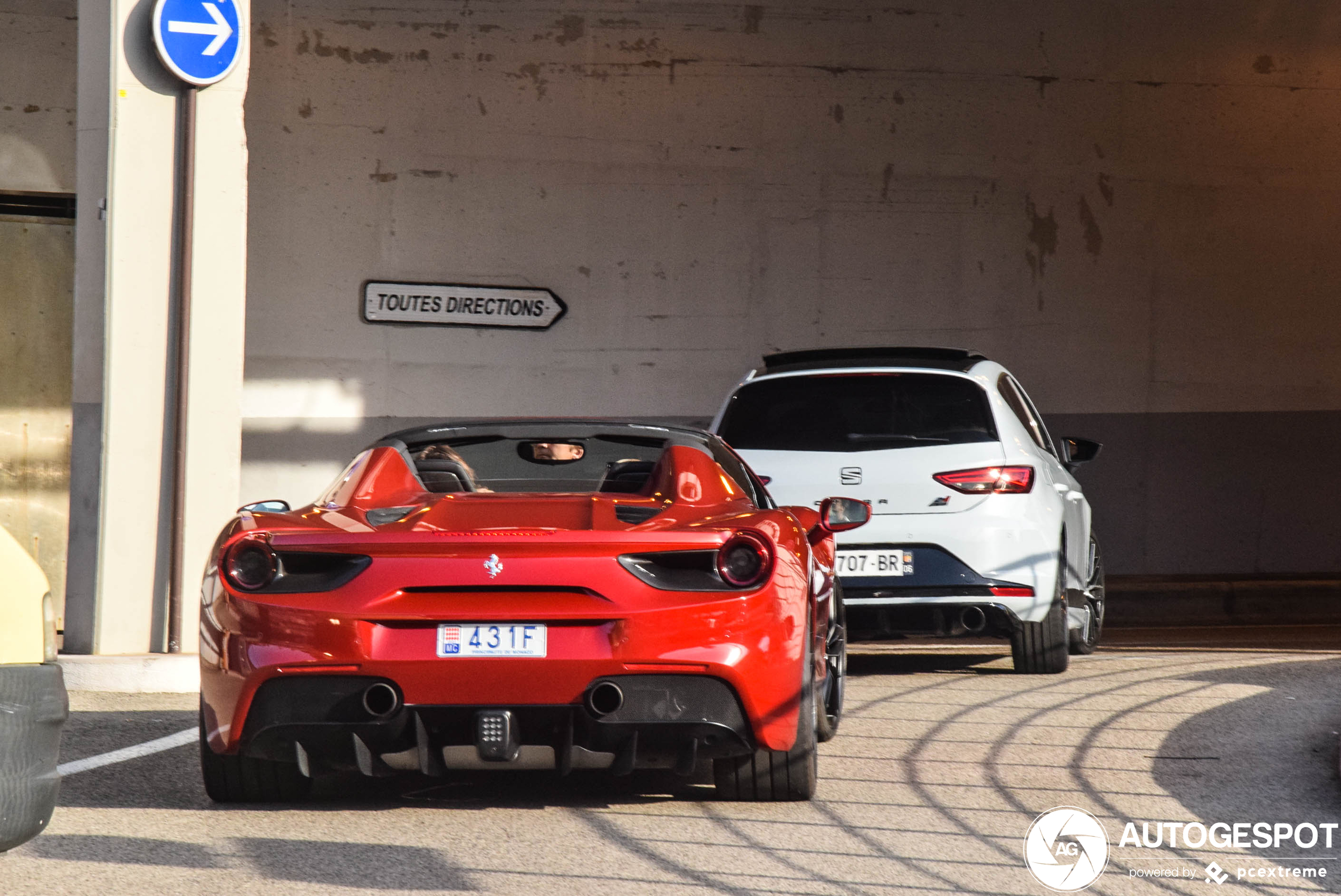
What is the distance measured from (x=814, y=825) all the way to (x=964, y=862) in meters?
0.57

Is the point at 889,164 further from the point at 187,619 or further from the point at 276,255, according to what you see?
the point at 187,619

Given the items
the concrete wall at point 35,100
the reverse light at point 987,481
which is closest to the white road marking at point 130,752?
the reverse light at point 987,481

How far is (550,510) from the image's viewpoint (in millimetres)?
4910

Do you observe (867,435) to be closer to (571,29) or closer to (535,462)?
(535,462)

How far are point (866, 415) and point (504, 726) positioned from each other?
13.1ft

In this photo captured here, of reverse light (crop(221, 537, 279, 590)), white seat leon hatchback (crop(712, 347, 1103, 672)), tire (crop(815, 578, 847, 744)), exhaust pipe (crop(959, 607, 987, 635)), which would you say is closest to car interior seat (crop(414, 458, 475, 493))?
reverse light (crop(221, 537, 279, 590))

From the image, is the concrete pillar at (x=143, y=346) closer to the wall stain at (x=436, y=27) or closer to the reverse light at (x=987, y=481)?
the reverse light at (x=987, y=481)

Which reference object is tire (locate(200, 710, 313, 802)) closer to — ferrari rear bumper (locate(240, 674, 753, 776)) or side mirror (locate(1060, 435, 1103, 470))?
ferrari rear bumper (locate(240, 674, 753, 776))

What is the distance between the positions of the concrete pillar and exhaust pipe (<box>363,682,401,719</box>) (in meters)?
3.73

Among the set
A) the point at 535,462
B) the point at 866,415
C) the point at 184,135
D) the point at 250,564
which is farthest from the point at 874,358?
the point at 250,564

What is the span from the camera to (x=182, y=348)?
26.1ft

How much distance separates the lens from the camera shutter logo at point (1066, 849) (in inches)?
161

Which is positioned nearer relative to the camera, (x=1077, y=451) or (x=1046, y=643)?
(x=1046, y=643)

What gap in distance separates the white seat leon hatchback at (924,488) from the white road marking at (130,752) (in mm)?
3008
